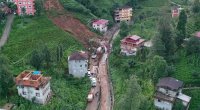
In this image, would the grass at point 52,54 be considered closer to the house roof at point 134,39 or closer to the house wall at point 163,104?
the house roof at point 134,39

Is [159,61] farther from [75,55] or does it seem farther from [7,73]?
[7,73]

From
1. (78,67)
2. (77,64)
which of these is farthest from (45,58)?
(78,67)

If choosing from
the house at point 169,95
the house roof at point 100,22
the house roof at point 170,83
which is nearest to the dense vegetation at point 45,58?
the house roof at point 100,22

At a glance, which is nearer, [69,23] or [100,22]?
[69,23]

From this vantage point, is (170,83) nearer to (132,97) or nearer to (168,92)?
(168,92)

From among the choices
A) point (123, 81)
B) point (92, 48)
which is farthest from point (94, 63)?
point (123, 81)

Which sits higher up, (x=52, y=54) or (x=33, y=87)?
(x=52, y=54)

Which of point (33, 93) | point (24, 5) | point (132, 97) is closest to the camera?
point (132, 97)
